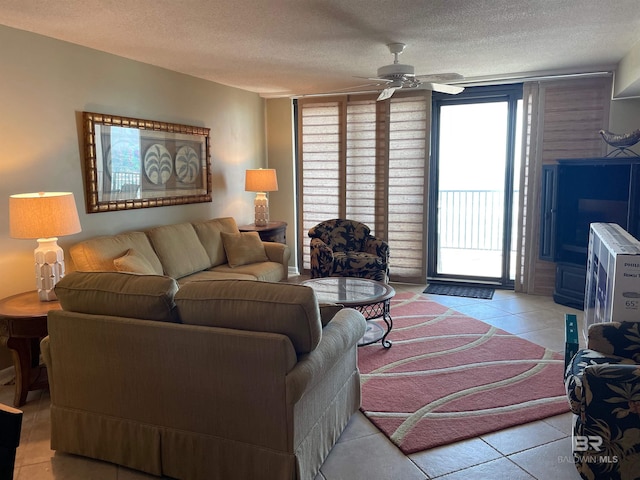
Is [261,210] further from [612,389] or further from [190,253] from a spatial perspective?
[612,389]

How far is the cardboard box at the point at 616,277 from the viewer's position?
2.47m

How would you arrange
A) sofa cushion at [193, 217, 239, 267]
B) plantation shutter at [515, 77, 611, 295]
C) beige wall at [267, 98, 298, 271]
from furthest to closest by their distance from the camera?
beige wall at [267, 98, 298, 271], plantation shutter at [515, 77, 611, 295], sofa cushion at [193, 217, 239, 267]

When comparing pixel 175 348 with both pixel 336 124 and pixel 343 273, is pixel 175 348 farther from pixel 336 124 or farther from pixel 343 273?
pixel 336 124

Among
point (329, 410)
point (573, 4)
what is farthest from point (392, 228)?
point (329, 410)

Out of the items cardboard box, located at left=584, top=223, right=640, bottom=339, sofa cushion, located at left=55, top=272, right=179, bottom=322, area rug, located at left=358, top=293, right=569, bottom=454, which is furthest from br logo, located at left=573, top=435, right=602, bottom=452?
sofa cushion, located at left=55, top=272, right=179, bottom=322

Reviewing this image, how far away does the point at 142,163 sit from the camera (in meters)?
4.56

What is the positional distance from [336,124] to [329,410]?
14.5ft

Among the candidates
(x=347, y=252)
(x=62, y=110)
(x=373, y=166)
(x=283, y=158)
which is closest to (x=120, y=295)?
(x=62, y=110)

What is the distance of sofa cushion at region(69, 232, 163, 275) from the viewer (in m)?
3.74

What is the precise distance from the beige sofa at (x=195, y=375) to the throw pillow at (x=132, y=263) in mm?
1265

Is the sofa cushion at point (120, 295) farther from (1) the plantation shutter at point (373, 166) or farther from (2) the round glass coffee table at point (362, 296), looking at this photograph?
(1) the plantation shutter at point (373, 166)

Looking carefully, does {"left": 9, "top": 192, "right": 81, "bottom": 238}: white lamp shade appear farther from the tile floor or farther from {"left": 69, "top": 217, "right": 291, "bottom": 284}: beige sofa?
the tile floor

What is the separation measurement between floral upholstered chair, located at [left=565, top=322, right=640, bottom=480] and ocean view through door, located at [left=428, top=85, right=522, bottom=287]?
3.89m

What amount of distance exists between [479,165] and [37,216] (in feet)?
16.0
